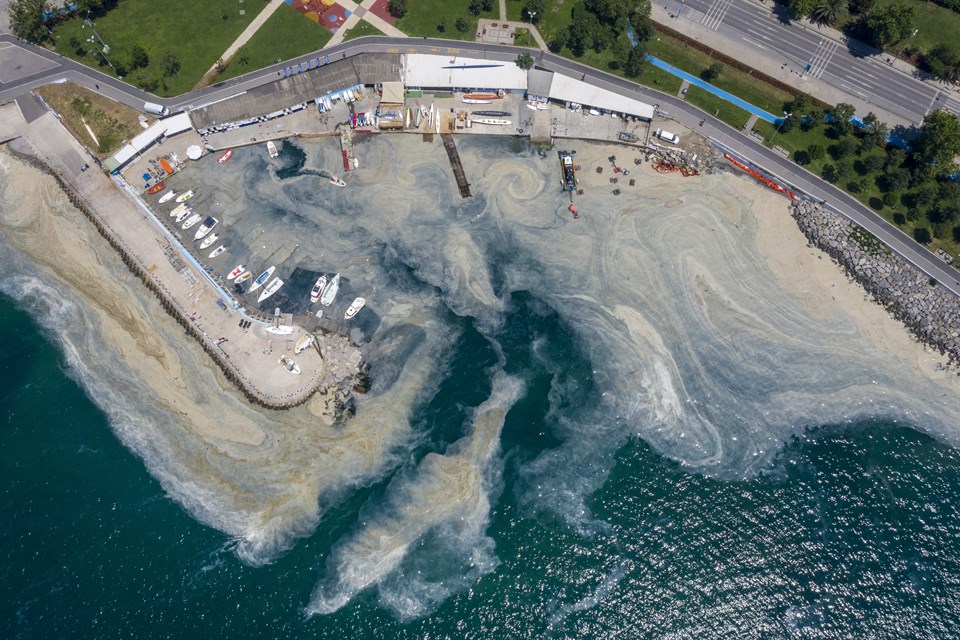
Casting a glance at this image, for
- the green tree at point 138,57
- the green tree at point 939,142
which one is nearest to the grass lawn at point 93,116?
the green tree at point 138,57

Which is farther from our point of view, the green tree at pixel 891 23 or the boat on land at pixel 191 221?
the boat on land at pixel 191 221

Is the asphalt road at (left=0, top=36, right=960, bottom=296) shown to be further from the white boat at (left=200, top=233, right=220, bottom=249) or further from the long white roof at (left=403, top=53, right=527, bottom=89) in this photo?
the white boat at (left=200, top=233, right=220, bottom=249)

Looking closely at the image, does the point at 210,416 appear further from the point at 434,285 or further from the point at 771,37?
the point at 771,37

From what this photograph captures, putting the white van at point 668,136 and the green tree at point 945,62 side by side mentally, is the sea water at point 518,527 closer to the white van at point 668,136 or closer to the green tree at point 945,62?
the white van at point 668,136

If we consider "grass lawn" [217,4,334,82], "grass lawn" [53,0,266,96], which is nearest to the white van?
"grass lawn" [217,4,334,82]

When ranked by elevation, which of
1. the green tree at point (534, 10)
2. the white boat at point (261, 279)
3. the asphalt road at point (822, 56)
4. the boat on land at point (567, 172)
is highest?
the asphalt road at point (822, 56)

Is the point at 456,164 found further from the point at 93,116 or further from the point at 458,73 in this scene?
the point at 93,116
